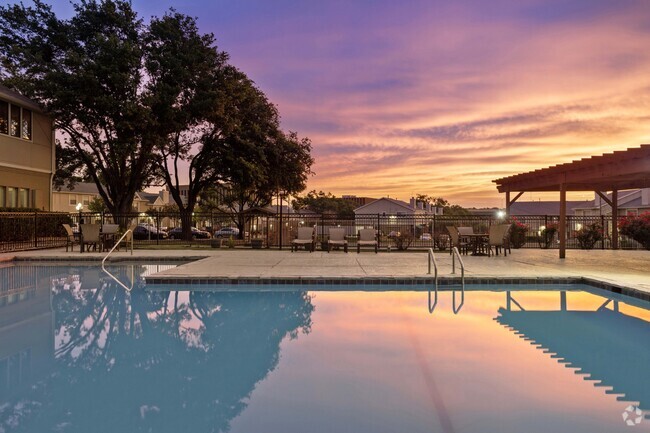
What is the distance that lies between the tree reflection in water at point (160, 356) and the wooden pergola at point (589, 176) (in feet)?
27.2

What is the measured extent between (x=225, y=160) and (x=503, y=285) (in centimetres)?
2056

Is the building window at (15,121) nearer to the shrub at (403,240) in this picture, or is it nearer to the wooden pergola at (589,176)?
the shrub at (403,240)

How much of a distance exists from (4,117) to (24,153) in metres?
1.80

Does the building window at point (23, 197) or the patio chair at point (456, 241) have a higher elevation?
the building window at point (23, 197)

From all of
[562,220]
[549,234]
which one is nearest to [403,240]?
[562,220]

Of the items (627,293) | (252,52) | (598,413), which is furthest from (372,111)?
(598,413)

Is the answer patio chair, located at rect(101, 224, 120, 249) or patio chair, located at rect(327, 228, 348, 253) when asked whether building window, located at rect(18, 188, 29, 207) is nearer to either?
patio chair, located at rect(101, 224, 120, 249)

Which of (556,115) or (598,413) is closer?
(598,413)

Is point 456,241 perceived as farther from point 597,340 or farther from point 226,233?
point 226,233

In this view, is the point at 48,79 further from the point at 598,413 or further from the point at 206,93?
the point at 598,413

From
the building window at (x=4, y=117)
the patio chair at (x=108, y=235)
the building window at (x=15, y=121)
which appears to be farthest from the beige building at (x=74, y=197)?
the patio chair at (x=108, y=235)

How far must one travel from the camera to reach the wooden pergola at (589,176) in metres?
10.9

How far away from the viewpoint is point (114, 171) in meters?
24.1

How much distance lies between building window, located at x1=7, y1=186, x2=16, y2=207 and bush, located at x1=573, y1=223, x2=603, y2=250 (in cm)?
2389
